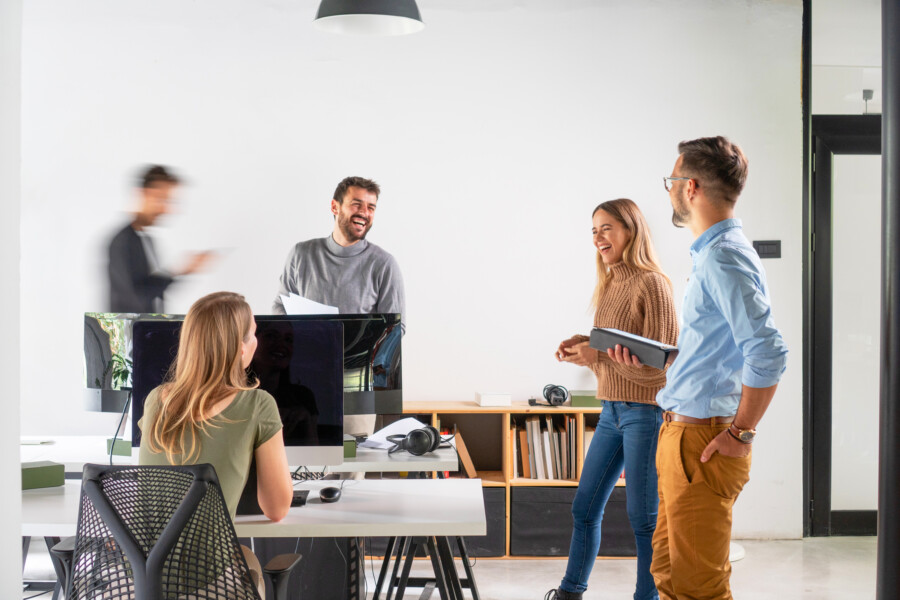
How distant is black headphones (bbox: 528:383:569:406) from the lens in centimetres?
418

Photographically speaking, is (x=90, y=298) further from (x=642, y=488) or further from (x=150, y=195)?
(x=642, y=488)

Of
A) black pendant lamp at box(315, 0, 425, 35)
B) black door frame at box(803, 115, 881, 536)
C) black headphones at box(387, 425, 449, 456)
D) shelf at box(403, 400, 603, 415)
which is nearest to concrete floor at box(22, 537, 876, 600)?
black door frame at box(803, 115, 881, 536)

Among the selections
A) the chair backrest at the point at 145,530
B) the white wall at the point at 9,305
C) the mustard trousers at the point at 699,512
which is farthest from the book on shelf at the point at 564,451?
the white wall at the point at 9,305

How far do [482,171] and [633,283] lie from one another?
6.02 feet

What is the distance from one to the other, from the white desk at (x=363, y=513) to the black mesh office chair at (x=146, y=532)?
20.2 inches

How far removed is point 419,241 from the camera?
4.50 meters

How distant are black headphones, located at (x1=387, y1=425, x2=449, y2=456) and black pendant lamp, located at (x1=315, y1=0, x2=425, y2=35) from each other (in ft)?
5.57

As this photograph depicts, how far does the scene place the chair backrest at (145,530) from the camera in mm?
1526

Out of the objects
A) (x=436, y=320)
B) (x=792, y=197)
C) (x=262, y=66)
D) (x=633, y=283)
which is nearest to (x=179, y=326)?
(x=633, y=283)

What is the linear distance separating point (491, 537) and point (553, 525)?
1.10 feet

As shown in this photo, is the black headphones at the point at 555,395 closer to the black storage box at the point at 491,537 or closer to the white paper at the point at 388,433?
the black storage box at the point at 491,537

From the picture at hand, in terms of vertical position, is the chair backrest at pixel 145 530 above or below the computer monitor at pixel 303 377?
below

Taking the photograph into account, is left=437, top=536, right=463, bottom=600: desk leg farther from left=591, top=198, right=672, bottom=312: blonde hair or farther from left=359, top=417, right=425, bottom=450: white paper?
left=591, top=198, right=672, bottom=312: blonde hair

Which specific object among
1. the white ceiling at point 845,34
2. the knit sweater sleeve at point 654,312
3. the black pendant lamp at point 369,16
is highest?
the white ceiling at point 845,34
